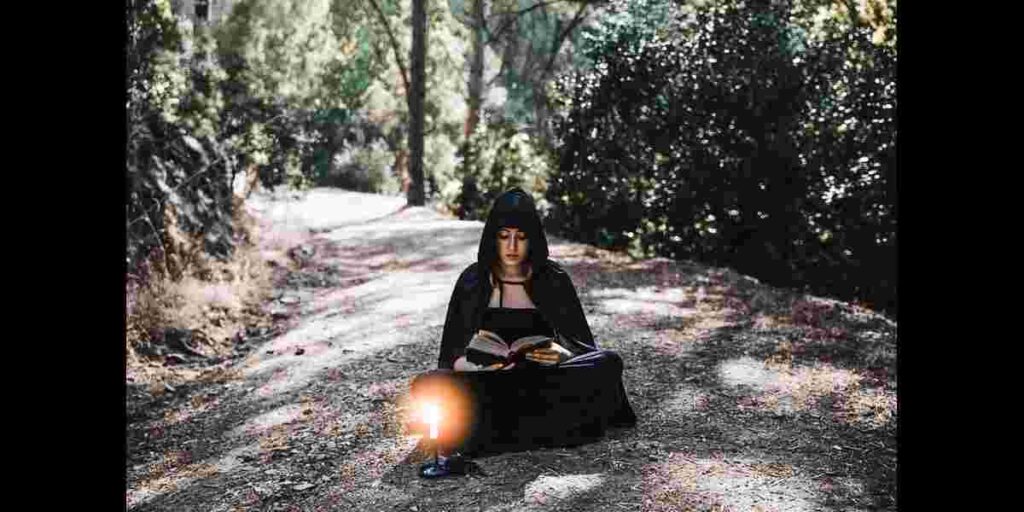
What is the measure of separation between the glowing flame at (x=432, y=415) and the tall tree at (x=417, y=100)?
46.9 ft

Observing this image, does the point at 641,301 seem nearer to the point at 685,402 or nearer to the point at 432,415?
the point at 685,402

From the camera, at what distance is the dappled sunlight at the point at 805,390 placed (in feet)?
17.0

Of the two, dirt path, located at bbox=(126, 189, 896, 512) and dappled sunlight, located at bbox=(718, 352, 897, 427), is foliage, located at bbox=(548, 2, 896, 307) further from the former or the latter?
dappled sunlight, located at bbox=(718, 352, 897, 427)

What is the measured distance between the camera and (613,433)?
4570mm

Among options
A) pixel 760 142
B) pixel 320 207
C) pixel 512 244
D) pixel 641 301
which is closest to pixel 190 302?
pixel 641 301

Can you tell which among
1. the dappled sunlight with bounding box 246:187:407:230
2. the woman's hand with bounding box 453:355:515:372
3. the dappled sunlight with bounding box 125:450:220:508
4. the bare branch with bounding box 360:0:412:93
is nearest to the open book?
the woman's hand with bounding box 453:355:515:372

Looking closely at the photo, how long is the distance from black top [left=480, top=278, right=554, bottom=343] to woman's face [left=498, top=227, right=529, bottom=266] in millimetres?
137

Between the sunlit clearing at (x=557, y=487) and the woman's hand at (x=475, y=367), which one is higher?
the woman's hand at (x=475, y=367)

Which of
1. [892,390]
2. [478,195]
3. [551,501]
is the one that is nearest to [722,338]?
[892,390]

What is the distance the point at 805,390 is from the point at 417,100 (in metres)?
13.4

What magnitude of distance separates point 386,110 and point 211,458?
21.8 metres

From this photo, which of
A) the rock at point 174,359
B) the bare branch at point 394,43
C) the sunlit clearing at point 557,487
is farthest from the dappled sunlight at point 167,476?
the bare branch at point 394,43

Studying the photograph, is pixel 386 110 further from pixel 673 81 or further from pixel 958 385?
pixel 958 385

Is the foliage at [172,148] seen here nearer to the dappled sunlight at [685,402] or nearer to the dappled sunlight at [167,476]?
the dappled sunlight at [167,476]
